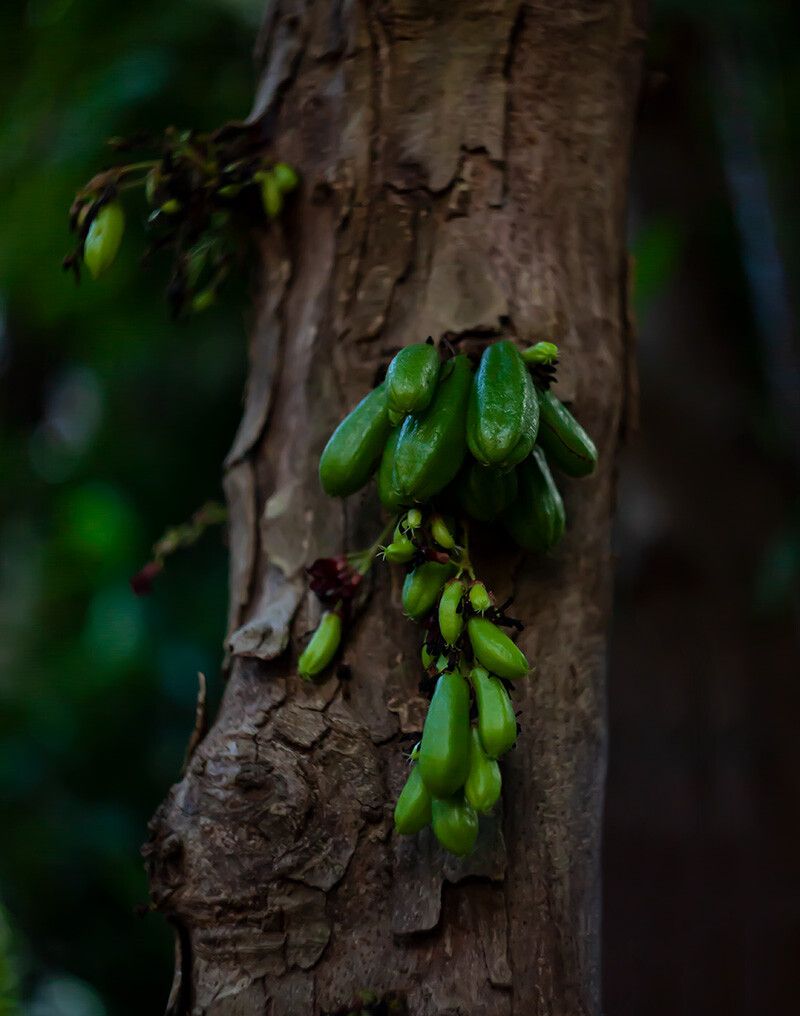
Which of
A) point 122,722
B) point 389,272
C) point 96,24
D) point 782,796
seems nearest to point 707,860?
point 782,796

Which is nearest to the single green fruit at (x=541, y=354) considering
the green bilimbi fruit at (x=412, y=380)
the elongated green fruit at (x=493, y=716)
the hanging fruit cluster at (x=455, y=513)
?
the hanging fruit cluster at (x=455, y=513)

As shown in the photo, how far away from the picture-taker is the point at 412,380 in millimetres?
976

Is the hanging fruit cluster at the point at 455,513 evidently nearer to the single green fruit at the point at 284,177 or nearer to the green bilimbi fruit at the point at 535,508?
the green bilimbi fruit at the point at 535,508

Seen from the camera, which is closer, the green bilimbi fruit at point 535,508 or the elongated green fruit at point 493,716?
the elongated green fruit at point 493,716

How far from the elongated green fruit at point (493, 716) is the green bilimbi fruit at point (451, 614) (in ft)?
0.15

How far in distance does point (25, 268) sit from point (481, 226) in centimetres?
162

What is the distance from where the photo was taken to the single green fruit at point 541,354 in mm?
1051

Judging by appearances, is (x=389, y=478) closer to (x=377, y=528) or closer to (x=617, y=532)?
(x=377, y=528)

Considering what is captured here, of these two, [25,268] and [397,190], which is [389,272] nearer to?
[397,190]

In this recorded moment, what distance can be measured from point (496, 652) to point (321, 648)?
0.69 ft

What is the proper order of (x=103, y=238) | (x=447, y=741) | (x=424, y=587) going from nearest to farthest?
(x=447, y=741)
(x=424, y=587)
(x=103, y=238)

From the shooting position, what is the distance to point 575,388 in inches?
46.3

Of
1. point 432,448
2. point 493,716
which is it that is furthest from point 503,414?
point 493,716

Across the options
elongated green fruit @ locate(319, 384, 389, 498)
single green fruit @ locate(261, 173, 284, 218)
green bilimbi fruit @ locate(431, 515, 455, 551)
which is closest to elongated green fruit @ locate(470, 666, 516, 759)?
green bilimbi fruit @ locate(431, 515, 455, 551)
